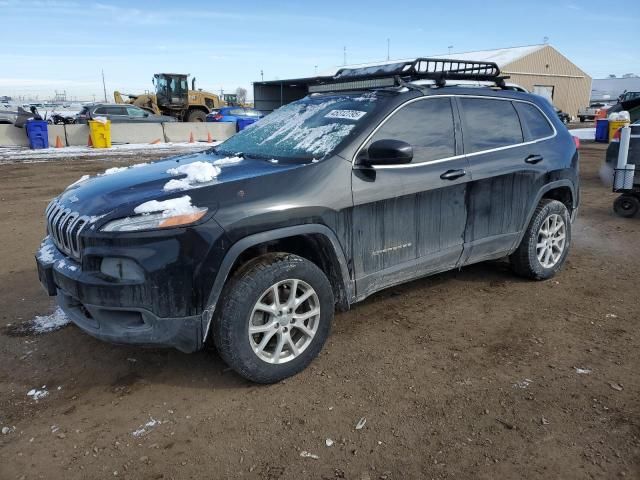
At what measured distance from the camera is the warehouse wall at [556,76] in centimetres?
4422

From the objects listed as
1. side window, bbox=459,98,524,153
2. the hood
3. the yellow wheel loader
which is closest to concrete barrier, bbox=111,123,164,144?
the yellow wheel loader

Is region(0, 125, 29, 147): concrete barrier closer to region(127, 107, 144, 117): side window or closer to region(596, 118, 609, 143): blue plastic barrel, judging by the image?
region(127, 107, 144, 117): side window

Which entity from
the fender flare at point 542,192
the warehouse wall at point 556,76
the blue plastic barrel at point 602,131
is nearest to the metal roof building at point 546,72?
the warehouse wall at point 556,76

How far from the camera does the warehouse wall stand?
44219 millimetres

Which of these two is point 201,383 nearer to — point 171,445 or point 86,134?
point 171,445

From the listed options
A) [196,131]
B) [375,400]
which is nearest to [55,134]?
[196,131]

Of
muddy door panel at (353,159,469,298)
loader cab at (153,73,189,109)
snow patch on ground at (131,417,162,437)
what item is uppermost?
loader cab at (153,73,189,109)

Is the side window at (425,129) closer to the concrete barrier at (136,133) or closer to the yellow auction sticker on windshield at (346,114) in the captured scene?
the yellow auction sticker on windshield at (346,114)

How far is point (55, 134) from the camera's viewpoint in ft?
65.0

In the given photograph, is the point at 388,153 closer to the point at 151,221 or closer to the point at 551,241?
the point at 151,221

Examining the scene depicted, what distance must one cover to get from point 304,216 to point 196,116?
26050 millimetres

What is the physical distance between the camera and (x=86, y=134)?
66.5 ft

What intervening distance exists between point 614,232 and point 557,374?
14.5 ft

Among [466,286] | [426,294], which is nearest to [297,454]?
[426,294]
